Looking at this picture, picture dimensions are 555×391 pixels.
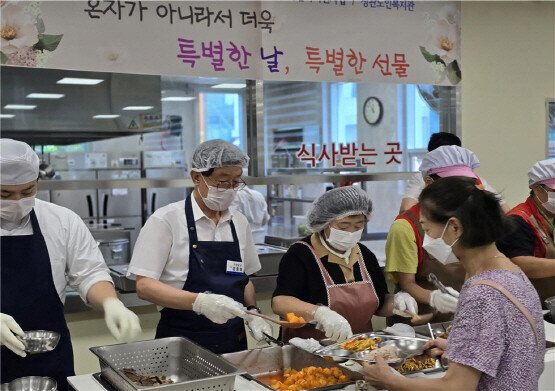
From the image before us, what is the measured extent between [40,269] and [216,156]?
818 mm

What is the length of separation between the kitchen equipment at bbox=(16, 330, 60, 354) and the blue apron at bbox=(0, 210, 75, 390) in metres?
0.14

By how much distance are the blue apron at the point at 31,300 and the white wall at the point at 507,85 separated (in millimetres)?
3169

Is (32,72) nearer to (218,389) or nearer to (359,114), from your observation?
(359,114)

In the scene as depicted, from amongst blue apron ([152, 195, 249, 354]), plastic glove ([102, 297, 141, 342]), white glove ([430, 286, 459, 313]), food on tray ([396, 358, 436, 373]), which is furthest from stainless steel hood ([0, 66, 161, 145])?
food on tray ([396, 358, 436, 373])

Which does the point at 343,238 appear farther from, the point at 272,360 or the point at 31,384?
the point at 31,384

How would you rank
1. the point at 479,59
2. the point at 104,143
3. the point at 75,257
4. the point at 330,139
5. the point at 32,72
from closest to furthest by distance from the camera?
the point at 75,257 → the point at 330,139 → the point at 479,59 → the point at 32,72 → the point at 104,143

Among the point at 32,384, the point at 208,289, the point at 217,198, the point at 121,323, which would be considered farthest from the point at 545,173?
the point at 32,384

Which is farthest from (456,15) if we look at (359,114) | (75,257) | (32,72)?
(32,72)

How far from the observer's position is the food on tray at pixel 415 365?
2.21 meters

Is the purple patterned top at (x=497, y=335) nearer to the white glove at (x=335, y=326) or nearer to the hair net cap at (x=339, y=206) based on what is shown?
the white glove at (x=335, y=326)

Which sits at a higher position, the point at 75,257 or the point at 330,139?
the point at 330,139

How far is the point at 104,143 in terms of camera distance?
909 cm

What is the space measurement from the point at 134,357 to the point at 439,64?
117 inches

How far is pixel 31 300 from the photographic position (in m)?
→ 2.28
